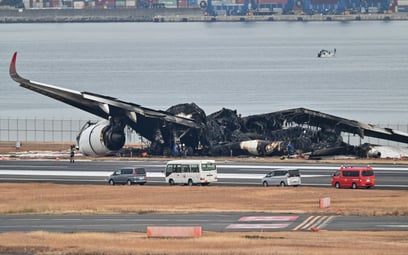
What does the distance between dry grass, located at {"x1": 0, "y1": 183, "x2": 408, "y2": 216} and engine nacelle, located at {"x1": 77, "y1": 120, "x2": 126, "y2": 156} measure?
26.6 metres

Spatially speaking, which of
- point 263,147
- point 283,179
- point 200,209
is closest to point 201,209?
point 200,209

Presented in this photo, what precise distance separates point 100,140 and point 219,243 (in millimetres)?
59504

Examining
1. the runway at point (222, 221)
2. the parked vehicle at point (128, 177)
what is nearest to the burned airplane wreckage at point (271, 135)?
the runway at point (222, 221)

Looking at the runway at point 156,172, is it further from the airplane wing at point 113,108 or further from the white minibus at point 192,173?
the airplane wing at point 113,108

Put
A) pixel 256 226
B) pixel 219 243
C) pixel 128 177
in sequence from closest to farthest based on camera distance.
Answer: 1. pixel 219 243
2. pixel 256 226
3. pixel 128 177

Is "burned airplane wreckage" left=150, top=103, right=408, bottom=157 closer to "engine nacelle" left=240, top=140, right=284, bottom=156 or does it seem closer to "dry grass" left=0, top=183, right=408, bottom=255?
"engine nacelle" left=240, top=140, right=284, bottom=156

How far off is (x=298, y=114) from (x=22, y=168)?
2696cm

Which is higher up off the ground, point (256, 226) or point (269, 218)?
point (256, 226)

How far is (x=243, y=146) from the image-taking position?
10875 cm

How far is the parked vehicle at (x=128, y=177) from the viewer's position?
85.5 meters

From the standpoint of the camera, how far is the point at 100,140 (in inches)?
4380

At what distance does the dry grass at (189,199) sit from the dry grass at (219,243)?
9.86 metres

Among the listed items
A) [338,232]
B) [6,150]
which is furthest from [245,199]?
[6,150]

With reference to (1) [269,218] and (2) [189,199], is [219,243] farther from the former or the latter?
(2) [189,199]
